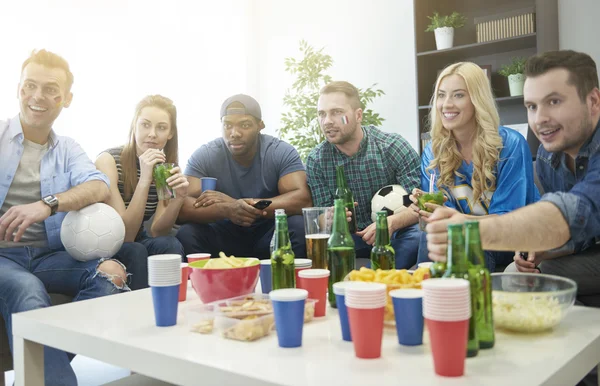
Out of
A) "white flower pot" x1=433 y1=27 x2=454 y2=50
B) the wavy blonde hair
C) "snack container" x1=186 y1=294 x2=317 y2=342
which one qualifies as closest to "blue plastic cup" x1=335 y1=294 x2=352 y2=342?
"snack container" x1=186 y1=294 x2=317 y2=342

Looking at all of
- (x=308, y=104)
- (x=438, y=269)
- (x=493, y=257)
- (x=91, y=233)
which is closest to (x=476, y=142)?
(x=493, y=257)

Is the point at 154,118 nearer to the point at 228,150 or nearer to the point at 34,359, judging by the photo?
the point at 228,150

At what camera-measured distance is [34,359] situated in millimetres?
1378

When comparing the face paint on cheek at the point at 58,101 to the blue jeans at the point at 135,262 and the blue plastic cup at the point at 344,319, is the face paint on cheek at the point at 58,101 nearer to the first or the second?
the blue jeans at the point at 135,262

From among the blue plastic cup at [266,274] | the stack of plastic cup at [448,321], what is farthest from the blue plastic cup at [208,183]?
the stack of plastic cup at [448,321]

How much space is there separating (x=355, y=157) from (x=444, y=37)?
159 centimetres

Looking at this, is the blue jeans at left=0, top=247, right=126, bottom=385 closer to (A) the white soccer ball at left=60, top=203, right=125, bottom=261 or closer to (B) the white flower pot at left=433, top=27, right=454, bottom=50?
(A) the white soccer ball at left=60, top=203, right=125, bottom=261

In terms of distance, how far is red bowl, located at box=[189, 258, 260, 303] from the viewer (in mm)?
1311

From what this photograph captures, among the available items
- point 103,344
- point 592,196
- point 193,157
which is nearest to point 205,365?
point 103,344

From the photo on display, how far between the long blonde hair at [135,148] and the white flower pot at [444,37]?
214 cm

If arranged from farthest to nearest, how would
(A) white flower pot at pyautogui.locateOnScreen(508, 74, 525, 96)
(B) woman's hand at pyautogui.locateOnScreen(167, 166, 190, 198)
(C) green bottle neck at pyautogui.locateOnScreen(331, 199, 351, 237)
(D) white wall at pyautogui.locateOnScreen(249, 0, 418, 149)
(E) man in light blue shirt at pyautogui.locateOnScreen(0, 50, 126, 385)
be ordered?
(D) white wall at pyautogui.locateOnScreen(249, 0, 418, 149), (A) white flower pot at pyautogui.locateOnScreen(508, 74, 525, 96), (B) woman's hand at pyautogui.locateOnScreen(167, 166, 190, 198), (E) man in light blue shirt at pyautogui.locateOnScreen(0, 50, 126, 385), (C) green bottle neck at pyautogui.locateOnScreen(331, 199, 351, 237)

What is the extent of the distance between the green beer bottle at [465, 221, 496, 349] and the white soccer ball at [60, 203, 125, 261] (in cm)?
155

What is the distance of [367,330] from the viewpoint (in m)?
0.92

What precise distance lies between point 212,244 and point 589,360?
2176 millimetres
